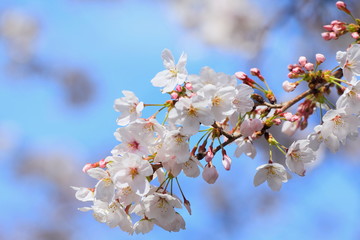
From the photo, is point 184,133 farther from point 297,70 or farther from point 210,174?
point 297,70

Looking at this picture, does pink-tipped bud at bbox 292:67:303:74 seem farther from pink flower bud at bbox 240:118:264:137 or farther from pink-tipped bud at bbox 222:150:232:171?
pink-tipped bud at bbox 222:150:232:171

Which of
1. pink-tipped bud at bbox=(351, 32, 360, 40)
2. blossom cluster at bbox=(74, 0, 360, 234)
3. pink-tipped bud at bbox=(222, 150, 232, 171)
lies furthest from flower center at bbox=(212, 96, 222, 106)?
pink-tipped bud at bbox=(351, 32, 360, 40)

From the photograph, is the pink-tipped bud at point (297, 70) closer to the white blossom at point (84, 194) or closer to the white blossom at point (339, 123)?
the white blossom at point (339, 123)

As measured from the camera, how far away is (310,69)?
1616mm

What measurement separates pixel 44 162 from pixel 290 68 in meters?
6.52

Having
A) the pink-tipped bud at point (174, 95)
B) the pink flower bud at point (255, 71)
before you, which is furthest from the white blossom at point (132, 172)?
the pink flower bud at point (255, 71)

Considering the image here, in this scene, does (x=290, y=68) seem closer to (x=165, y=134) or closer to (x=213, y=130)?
(x=213, y=130)

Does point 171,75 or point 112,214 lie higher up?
point 171,75

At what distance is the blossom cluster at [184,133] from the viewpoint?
1356 mm

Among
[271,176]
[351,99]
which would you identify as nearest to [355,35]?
[351,99]

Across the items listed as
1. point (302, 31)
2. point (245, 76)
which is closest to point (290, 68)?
point (245, 76)

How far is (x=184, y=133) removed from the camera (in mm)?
1335

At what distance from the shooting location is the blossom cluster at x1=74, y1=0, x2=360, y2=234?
4.45 feet

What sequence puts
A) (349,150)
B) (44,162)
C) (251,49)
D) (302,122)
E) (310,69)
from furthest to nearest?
(44,162), (349,150), (251,49), (302,122), (310,69)
